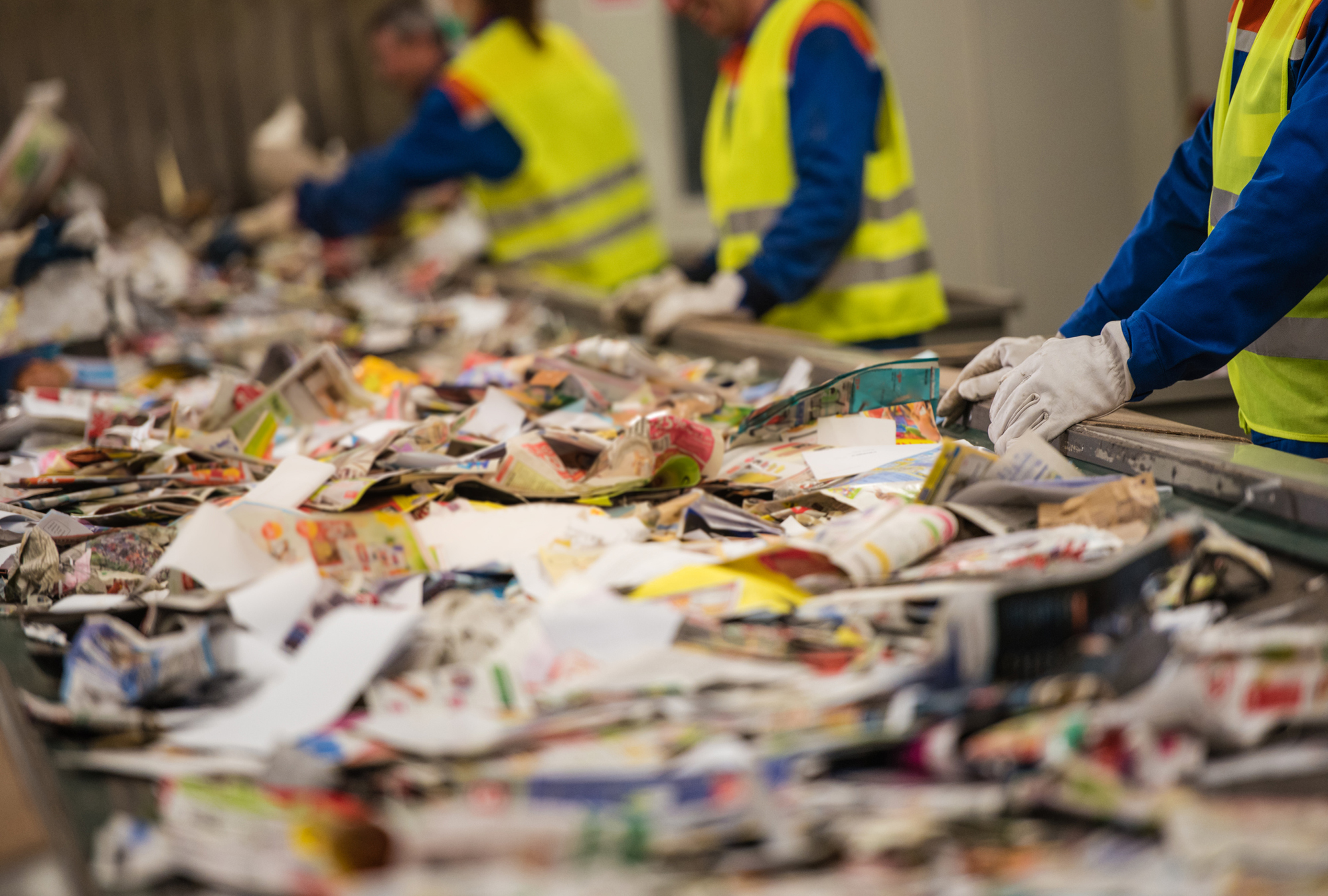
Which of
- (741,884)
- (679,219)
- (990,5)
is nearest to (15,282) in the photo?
(741,884)

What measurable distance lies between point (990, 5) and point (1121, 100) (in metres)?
0.71

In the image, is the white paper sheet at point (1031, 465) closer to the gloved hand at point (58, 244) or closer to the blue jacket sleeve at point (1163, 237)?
the blue jacket sleeve at point (1163, 237)

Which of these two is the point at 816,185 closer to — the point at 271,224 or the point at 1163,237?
the point at 1163,237

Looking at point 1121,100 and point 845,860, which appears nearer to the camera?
point 845,860

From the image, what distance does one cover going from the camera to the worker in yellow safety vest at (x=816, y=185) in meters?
2.79

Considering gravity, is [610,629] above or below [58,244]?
below

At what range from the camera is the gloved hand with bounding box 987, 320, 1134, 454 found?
1.53m

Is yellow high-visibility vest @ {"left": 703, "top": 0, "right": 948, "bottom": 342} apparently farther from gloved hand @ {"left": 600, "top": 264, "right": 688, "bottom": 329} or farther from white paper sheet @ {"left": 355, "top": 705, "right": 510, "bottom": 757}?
white paper sheet @ {"left": 355, "top": 705, "right": 510, "bottom": 757}

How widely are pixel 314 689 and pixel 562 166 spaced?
158 inches

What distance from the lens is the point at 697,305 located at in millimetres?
2951

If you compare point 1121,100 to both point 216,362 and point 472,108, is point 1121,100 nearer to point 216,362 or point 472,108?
point 472,108

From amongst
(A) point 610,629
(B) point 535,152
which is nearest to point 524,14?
(B) point 535,152

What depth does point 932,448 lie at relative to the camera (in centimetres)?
158

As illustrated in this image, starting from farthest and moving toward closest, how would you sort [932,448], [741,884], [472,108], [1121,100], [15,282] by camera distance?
1. [1121,100]
2. [472,108]
3. [15,282]
4. [932,448]
5. [741,884]
